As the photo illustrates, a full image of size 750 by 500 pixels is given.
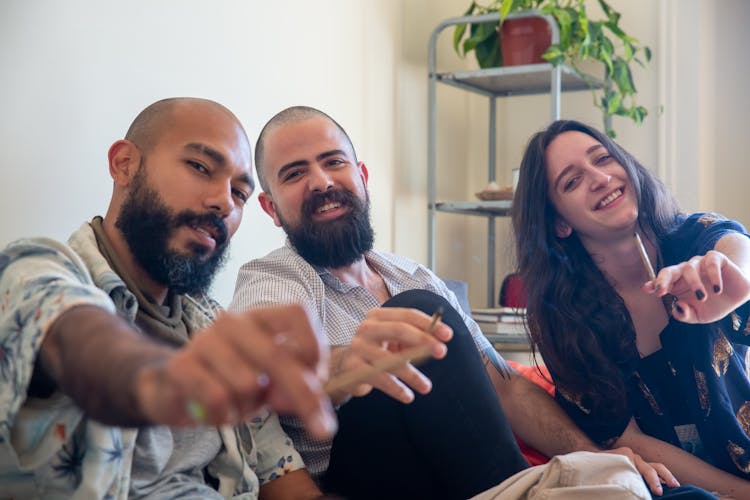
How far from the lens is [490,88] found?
3273 millimetres

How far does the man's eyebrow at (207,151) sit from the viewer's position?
141 cm

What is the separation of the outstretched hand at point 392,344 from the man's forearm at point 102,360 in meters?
0.32

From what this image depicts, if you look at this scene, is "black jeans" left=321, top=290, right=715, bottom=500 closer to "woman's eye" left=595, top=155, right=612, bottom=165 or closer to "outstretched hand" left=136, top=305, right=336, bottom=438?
"woman's eye" left=595, top=155, right=612, bottom=165

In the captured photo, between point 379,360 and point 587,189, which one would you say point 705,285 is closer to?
point 587,189

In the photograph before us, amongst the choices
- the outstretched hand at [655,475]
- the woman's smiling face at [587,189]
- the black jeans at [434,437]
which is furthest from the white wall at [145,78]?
the outstretched hand at [655,475]

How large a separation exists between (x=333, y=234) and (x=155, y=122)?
0.44m

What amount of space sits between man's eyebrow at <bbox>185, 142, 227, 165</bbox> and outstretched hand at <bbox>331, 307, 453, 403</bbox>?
396 millimetres

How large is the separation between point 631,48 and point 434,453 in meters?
1.98

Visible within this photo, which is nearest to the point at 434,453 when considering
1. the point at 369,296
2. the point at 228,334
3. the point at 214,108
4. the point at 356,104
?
the point at 369,296

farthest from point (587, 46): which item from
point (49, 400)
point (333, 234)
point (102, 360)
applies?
point (102, 360)

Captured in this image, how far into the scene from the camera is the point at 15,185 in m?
1.60

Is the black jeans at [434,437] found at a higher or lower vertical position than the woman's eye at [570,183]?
lower

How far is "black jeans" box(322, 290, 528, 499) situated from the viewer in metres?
1.36

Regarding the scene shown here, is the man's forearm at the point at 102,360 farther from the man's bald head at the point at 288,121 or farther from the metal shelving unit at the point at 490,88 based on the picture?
the metal shelving unit at the point at 490,88
